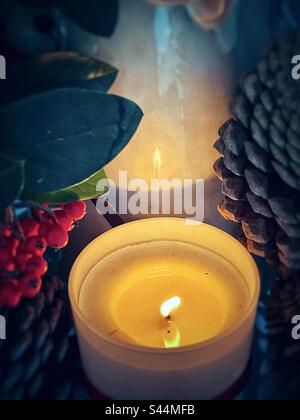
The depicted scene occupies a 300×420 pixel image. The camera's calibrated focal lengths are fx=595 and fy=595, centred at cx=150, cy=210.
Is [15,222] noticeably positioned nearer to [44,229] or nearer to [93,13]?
[44,229]

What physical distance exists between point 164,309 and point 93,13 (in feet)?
0.98

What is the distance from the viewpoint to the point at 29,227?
628mm

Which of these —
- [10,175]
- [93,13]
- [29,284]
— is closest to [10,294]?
[29,284]

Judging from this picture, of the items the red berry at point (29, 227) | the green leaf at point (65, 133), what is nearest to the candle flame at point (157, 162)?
the green leaf at point (65, 133)

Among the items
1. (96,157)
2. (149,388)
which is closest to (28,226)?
(96,157)

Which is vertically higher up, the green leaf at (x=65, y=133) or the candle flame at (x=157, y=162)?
the green leaf at (x=65, y=133)

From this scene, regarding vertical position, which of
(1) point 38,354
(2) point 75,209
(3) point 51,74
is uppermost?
(3) point 51,74

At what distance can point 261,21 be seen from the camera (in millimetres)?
528

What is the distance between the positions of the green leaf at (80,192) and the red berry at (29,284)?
0.08 m

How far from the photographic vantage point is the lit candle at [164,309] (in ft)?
1.74

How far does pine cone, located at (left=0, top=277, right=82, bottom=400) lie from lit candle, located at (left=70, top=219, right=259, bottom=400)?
31mm

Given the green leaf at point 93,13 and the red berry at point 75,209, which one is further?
the red berry at point 75,209

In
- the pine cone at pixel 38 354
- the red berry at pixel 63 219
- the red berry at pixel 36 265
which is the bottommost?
the pine cone at pixel 38 354

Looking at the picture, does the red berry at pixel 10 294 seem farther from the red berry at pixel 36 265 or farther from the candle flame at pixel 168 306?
the candle flame at pixel 168 306
